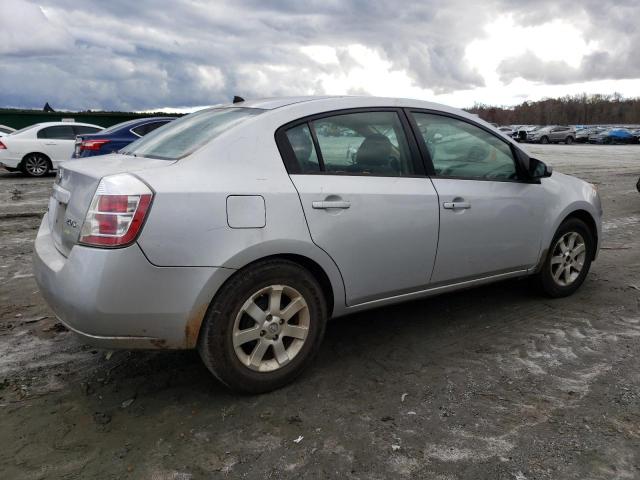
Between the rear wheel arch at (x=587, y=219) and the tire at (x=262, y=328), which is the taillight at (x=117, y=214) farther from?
the rear wheel arch at (x=587, y=219)

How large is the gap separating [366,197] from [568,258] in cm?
228

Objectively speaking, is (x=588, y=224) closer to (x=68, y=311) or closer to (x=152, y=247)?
(x=152, y=247)

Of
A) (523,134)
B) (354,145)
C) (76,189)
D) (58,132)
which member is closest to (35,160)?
(58,132)

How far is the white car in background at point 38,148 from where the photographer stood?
14.3m

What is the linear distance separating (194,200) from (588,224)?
356 centimetres

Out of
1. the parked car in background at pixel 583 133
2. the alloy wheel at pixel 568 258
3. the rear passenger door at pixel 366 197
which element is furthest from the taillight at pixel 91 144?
the parked car in background at pixel 583 133

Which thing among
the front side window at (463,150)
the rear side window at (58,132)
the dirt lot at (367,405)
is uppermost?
the rear side window at (58,132)

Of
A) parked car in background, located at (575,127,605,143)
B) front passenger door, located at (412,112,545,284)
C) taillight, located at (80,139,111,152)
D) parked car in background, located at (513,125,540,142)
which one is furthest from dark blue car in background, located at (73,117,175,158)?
parked car in background, located at (575,127,605,143)

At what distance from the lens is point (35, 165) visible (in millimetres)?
14648

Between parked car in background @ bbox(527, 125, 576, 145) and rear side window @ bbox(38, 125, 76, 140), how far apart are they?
3941cm

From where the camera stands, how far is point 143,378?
3301 mm

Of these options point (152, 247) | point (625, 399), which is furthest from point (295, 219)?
point (625, 399)

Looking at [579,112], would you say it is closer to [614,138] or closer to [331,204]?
[614,138]

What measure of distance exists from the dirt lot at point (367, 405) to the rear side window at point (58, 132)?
11836mm
